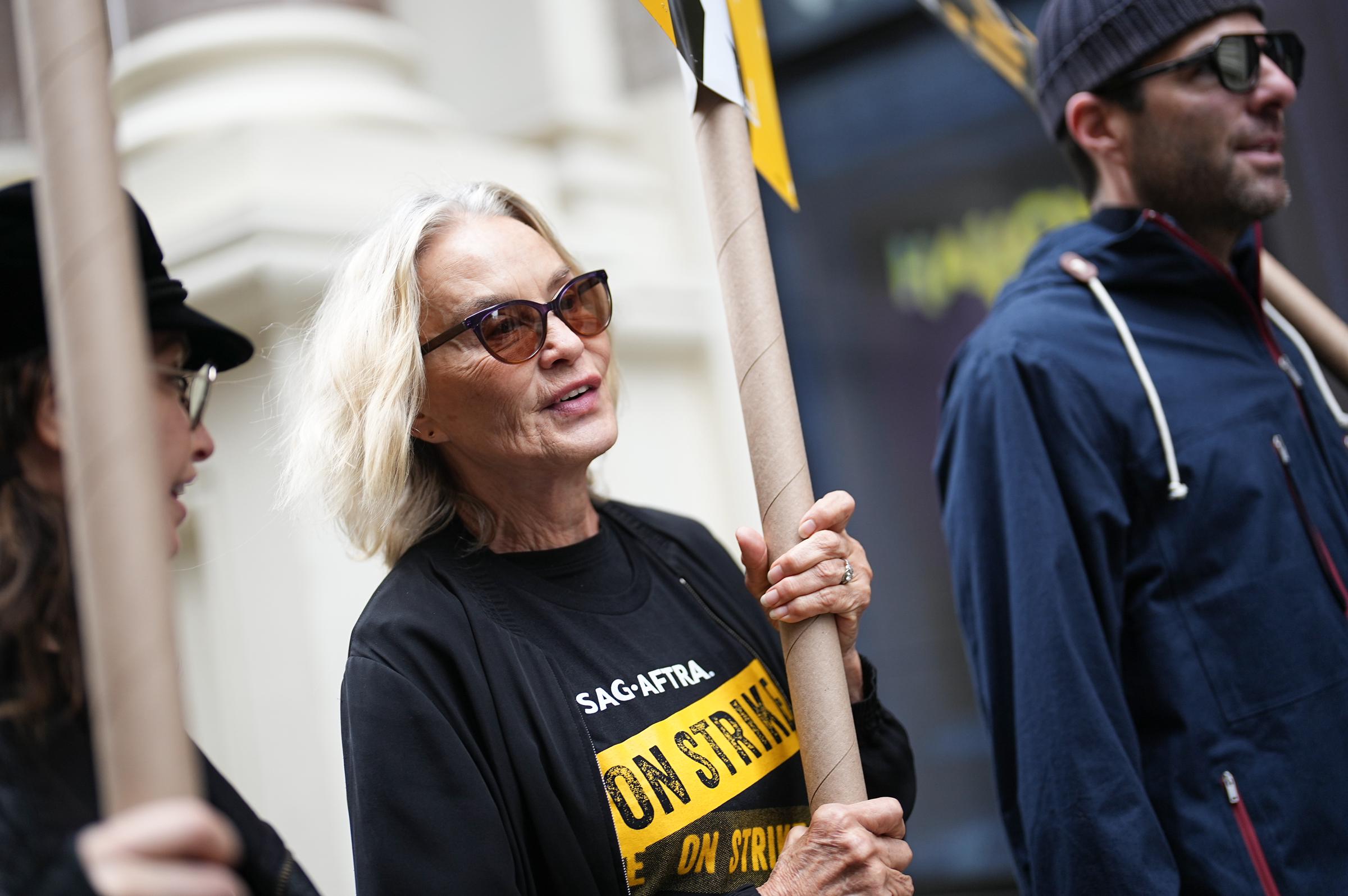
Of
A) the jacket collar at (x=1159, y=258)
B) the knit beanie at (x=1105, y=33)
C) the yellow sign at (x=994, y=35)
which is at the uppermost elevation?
the yellow sign at (x=994, y=35)

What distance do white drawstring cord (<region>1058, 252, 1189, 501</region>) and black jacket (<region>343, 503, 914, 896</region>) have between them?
A: 1.02 m

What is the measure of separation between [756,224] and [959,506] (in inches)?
28.9

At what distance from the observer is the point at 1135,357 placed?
2.05 m

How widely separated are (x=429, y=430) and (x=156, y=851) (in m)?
1.05

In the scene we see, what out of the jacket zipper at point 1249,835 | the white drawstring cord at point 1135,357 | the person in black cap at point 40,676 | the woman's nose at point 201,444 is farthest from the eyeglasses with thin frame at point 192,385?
the jacket zipper at point 1249,835

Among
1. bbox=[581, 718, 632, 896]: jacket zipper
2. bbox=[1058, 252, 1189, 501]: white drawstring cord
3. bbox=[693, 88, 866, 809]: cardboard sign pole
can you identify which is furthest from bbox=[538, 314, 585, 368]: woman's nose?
bbox=[1058, 252, 1189, 501]: white drawstring cord

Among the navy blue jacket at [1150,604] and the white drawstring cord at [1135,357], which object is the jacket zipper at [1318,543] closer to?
the navy blue jacket at [1150,604]

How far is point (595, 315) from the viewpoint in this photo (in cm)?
181

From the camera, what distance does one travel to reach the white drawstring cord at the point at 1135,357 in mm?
1956

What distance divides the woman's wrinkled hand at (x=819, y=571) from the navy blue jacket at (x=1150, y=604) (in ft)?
1.43

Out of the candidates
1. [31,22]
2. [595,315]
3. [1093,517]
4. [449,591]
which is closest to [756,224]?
[595,315]

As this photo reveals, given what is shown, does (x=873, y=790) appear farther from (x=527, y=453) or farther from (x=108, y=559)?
(x=108, y=559)

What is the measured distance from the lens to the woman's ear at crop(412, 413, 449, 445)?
1.80 metres

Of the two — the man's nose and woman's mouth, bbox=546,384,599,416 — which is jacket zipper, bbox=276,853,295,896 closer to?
woman's mouth, bbox=546,384,599,416
